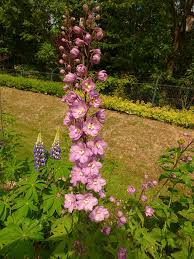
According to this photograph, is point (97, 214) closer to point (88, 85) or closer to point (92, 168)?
point (92, 168)

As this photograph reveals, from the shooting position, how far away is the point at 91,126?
2.62 metres

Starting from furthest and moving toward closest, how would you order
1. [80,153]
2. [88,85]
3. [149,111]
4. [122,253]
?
[149,111] → [122,253] → [80,153] → [88,85]

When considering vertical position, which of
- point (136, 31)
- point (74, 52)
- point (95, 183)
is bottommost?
point (136, 31)

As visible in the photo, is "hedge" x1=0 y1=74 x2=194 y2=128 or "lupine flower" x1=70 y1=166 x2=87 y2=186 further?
"hedge" x1=0 y1=74 x2=194 y2=128

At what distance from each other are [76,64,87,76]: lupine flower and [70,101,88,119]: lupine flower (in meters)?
0.25

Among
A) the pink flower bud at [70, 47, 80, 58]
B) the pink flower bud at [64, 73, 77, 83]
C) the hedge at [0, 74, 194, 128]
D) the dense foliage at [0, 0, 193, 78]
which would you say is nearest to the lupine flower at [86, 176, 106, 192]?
the pink flower bud at [64, 73, 77, 83]

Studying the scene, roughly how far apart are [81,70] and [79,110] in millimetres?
328

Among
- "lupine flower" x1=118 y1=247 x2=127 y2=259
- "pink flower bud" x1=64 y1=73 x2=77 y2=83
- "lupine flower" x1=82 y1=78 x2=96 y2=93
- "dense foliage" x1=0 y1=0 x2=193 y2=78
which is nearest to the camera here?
"lupine flower" x1=82 y1=78 x2=96 y2=93

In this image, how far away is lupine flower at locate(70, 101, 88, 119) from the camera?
255 cm

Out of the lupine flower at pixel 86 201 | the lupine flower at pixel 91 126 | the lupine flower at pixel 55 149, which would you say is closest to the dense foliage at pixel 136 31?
the lupine flower at pixel 55 149

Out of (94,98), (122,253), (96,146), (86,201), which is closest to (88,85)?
(94,98)

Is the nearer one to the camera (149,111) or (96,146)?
(96,146)

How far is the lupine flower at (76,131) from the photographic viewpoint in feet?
8.56

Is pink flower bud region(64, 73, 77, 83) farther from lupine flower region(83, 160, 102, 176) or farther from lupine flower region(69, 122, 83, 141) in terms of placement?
lupine flower region(83, 160, 102, 176)
